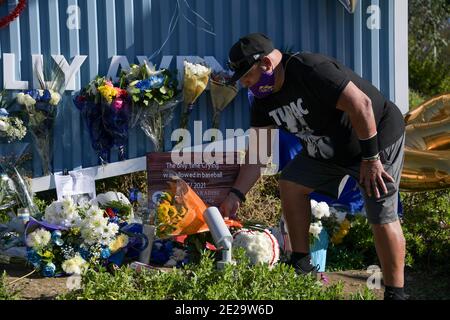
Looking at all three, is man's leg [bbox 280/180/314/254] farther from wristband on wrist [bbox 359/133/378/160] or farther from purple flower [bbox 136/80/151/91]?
purple flower [bbox 136/80/151/91]

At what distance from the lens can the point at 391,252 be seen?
3.81 metres

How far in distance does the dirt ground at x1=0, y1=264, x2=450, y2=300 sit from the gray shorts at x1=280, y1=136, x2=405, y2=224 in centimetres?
59

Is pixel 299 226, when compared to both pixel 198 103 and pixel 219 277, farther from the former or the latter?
pixel 198 103

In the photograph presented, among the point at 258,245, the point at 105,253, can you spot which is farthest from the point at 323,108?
the point at 105,253

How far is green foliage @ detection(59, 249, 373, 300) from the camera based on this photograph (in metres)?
3.43

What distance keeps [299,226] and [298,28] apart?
271 centimetres

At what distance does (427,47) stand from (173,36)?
8535mm

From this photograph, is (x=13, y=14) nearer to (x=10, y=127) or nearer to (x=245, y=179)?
(x=10, y=127)

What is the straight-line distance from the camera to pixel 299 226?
14.4 feet

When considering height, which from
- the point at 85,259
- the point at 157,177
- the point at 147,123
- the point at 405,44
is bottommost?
the point at 85,259

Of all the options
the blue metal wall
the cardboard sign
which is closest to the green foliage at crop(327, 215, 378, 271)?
the cardboard sign

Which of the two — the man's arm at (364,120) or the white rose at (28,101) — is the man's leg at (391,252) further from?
the white rose at (28,101)

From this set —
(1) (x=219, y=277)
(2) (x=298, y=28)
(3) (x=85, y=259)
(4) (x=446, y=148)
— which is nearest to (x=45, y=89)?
(3) (x=85, y=259)

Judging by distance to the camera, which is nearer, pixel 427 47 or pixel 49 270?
pixel 49 270
